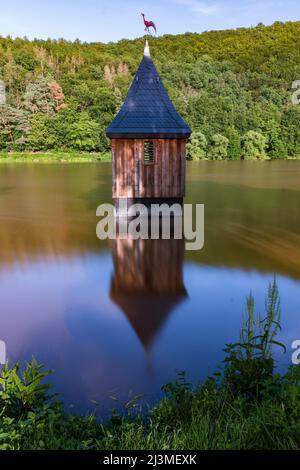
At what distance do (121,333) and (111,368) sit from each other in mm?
960

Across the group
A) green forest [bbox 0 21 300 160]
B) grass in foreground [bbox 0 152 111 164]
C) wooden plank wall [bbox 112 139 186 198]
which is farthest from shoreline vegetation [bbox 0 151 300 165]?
wooden plank wall [bbox 112 139 186 198]

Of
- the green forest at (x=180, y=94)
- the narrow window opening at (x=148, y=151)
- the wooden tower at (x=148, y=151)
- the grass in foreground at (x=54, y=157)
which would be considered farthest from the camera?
the green forest at (x=180, y=94)

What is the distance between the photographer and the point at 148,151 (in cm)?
1298

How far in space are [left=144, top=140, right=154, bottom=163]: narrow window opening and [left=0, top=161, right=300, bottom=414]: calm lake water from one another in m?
2.66

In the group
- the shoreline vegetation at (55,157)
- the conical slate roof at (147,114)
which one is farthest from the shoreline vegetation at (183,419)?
the shoreline vegetation at (55,157)

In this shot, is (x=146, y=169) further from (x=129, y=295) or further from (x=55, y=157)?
(x=55, y=157)

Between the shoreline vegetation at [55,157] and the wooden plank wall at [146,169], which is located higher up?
the shoreline vegetation at [55,157]

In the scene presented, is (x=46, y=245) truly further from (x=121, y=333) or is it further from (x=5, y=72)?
(x=5, y=72)

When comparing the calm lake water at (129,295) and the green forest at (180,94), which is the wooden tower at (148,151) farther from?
the green forest at (180,94)

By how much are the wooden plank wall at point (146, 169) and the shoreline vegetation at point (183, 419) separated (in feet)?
29.2

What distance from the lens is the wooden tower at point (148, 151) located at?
12.7 m

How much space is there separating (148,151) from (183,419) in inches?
399

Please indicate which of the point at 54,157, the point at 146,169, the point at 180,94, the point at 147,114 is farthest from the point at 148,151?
the point at 180,94

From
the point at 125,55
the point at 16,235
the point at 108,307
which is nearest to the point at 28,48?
the point at 125,55
